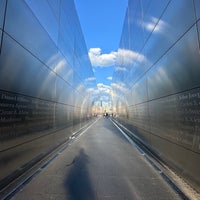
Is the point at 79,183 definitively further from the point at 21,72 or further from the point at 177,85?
the point at 177,85

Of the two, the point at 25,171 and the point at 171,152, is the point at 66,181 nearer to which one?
the point at 25,171

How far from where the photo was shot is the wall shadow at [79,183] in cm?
350

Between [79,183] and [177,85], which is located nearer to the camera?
[79,183]

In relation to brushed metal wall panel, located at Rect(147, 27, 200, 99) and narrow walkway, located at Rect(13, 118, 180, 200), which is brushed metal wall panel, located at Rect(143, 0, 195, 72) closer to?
brushed metal wall panel, located at Rect(147, 27, 200, 99)

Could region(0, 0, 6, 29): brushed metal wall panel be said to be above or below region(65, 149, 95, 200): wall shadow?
above

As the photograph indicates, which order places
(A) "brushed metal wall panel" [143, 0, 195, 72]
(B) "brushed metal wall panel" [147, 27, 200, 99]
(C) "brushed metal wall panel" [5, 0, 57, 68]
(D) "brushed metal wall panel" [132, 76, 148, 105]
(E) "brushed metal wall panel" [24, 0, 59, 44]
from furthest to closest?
(D) "brushed metal wall panel" [132, 76, 148, 105] < (E) "brushed metal wall panel" [24, 0, 59, 44] < (C) "brushed metal wall panel" [5, 0, 57, 68] < (A) "brushed metal wall panel" [143, 0, 195, 72] < (B) "brushed metal wall panel" [147, 27, 200, 99]

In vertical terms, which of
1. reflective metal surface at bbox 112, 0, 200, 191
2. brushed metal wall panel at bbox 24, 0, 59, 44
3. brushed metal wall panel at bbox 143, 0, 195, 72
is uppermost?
brushed metal wall panel at bbox 24, 0, 59, 44

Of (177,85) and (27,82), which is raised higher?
(27,82)

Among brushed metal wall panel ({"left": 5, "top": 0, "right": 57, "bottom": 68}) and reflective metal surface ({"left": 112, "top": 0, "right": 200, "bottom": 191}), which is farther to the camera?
brushed metal wall panel ({"left": 5, "top": 0, "right": 57, "bottom": 68})

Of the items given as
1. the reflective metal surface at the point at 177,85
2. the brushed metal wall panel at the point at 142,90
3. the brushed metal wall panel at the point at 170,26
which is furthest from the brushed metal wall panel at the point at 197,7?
the brushed metal wall panel at the point at 142,90

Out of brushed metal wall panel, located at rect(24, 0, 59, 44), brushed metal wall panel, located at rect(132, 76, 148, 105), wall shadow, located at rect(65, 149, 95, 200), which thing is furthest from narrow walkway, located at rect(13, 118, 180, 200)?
brushed metal wall panel, located at rect(24, 0, 59, 44)

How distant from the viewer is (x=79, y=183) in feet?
13.4

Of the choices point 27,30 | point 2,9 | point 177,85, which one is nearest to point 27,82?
point 27,30

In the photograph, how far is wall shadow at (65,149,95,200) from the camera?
350 cm
